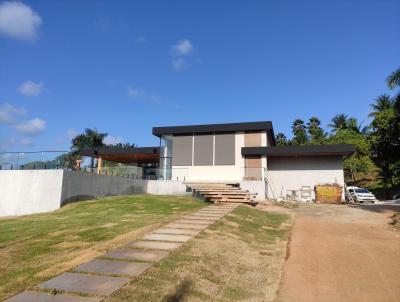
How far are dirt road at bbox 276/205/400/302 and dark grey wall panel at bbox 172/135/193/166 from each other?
16.6m

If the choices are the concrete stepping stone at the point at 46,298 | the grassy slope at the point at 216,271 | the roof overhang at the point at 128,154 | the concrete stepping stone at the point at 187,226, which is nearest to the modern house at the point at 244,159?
the roof overhang at the point at 128,154

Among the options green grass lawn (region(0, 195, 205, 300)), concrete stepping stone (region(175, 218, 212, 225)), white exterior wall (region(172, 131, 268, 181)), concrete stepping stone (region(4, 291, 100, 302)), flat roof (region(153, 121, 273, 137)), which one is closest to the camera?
concrete stepping stone (region(4, 291, 100, 302))

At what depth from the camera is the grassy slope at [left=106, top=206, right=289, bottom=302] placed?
534 cm

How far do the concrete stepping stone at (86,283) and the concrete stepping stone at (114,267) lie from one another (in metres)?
0.27

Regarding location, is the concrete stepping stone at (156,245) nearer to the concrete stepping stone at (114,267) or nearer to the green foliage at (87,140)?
the concrete stepping stone at (114,267)

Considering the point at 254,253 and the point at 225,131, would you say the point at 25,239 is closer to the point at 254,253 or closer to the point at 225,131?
the point at 254,253

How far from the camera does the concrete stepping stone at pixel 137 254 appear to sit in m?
6.96

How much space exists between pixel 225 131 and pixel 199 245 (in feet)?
68.0

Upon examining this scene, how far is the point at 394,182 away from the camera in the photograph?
43.3m

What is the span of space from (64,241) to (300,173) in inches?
909

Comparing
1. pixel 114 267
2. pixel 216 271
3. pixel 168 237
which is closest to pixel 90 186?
pixel 168 237

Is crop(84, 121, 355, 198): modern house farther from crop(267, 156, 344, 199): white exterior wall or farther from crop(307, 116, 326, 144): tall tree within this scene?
crop(307, 116, 326, 144): tall tree

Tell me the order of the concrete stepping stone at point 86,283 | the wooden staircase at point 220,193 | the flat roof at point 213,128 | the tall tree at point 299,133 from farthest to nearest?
the tall tree at point 299,133 < the flat roof at point 213,128 < the wooden staircase at point 220,193 < the concrete stepping stone at point 86,283

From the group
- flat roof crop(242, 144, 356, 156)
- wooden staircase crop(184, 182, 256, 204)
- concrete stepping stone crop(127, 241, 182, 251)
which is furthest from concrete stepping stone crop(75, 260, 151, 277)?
flat roof crop(242, 144, 356, 156)
